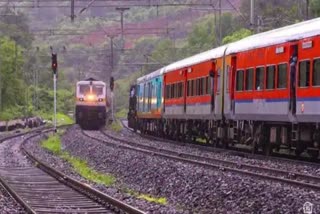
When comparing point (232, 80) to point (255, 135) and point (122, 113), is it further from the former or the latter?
point (122, 113)

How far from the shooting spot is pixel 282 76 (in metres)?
21.8

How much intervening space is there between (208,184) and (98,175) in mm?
5221

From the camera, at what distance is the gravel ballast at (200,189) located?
42.5ft

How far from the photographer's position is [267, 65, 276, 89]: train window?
73.7 feet

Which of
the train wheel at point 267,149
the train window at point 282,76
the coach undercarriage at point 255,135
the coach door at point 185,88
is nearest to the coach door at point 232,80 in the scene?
the coach undercarriage at point 255,135

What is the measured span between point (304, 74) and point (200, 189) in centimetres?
597

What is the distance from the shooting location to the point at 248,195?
45.5 ft

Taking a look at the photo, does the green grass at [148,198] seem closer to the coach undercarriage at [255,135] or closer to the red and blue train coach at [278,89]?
the red and blue train coach at [278,89]

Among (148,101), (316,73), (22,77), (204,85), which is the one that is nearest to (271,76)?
(316,73)

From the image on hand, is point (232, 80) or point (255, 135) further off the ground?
point (232, 80)

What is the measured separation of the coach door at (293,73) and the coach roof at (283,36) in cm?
31

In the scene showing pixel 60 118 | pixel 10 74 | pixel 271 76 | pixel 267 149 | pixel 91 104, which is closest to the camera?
pixel 271 76

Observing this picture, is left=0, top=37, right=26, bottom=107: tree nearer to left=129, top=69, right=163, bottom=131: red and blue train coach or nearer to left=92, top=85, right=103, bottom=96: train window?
left=92, top=85, right=103, bottom=96: train window

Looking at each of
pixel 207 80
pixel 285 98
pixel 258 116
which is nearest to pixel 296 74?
pixel 285 98
